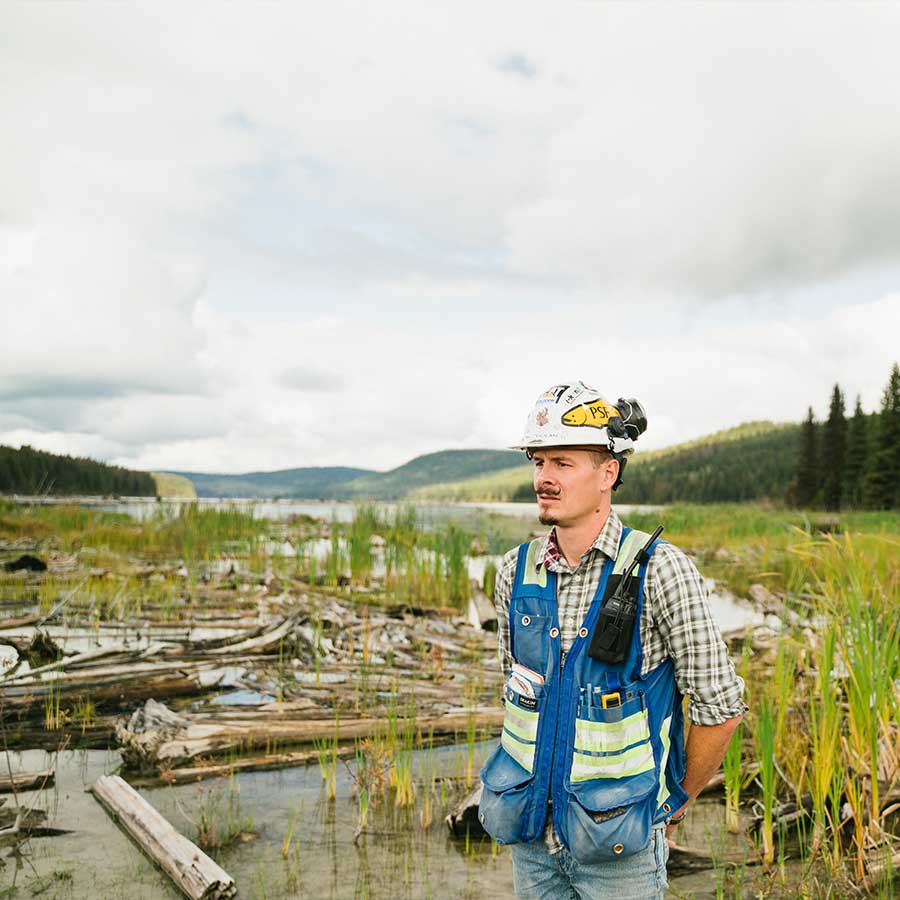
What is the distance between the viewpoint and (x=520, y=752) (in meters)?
2.81

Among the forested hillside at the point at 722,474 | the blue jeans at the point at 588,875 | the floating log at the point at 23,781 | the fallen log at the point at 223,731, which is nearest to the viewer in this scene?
the blue jeans at the point at 588,875

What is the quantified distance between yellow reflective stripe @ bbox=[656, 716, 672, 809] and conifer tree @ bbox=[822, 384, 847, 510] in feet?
247

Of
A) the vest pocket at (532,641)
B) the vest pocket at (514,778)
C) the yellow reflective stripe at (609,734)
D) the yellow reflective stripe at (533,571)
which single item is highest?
the yellow reflective stripe at (533,571)

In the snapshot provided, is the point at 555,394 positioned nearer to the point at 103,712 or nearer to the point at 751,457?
the point at 103,712

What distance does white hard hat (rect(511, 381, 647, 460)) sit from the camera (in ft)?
9.34

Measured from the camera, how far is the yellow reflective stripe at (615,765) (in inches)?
104

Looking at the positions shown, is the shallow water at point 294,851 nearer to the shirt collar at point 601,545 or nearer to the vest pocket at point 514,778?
the vest pocket at point 514,778

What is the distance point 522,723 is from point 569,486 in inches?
35.8

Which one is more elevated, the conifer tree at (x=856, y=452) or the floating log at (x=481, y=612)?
the conifer tree at (x=856, y=452)

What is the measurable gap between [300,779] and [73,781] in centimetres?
195

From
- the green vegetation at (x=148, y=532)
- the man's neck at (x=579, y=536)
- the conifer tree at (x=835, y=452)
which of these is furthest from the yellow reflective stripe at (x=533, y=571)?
the conifer tree at (x=835, y=452)

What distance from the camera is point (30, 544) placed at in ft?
77.4

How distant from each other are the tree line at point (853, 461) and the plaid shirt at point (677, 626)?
66790 mm

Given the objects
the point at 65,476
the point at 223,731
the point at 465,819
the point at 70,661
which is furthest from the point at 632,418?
the point at 65,476
